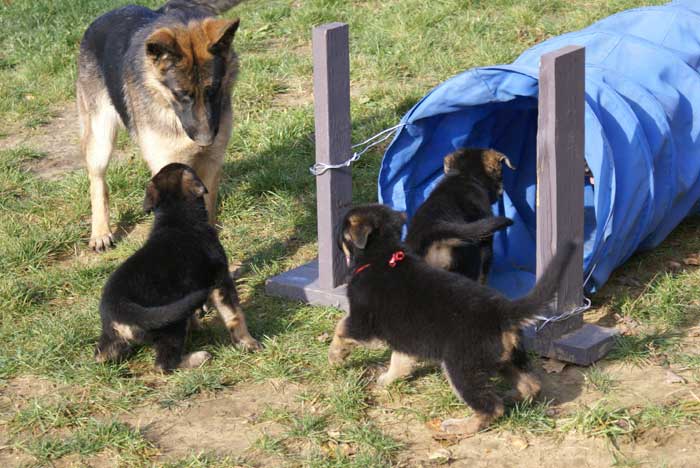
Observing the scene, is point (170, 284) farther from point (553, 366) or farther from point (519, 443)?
point (553, 366)

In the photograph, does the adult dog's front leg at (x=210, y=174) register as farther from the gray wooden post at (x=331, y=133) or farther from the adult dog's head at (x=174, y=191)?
the adult dog's head at (x=174, y=191)

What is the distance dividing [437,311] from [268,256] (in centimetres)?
281

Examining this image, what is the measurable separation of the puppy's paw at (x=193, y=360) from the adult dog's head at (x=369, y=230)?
3.51 ft

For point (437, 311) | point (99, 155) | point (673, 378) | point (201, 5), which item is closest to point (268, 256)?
point (99, 155)

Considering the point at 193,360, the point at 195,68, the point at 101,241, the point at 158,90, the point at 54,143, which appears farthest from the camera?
the point at 54,143

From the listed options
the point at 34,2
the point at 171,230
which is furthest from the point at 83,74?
the point at 34,2

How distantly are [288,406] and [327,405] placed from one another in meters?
0.21

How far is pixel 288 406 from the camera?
526 centimetres

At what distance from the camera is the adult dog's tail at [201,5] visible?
7.65 m

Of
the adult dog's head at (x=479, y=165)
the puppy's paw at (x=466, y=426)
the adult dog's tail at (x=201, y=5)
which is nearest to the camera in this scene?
the puppy's paw at (x=466, y=426)

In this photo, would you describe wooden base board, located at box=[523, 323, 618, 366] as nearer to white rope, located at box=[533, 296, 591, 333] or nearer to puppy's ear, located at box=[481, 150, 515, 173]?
white rope, located at box=[533, 296, 591, 333]

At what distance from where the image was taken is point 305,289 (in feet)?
21.3

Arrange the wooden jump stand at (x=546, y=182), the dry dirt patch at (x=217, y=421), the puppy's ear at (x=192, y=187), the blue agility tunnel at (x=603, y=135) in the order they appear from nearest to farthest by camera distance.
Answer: the dry dirt patch at (x=217, y=421), the wooden jump stand at (x=546, y=182), the puppy's ear at (x=192, y=187), the blue agility tunnel at (x=603, y=135)

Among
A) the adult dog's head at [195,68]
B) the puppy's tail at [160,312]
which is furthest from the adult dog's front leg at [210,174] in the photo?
the puppy's tail at [160,312]
